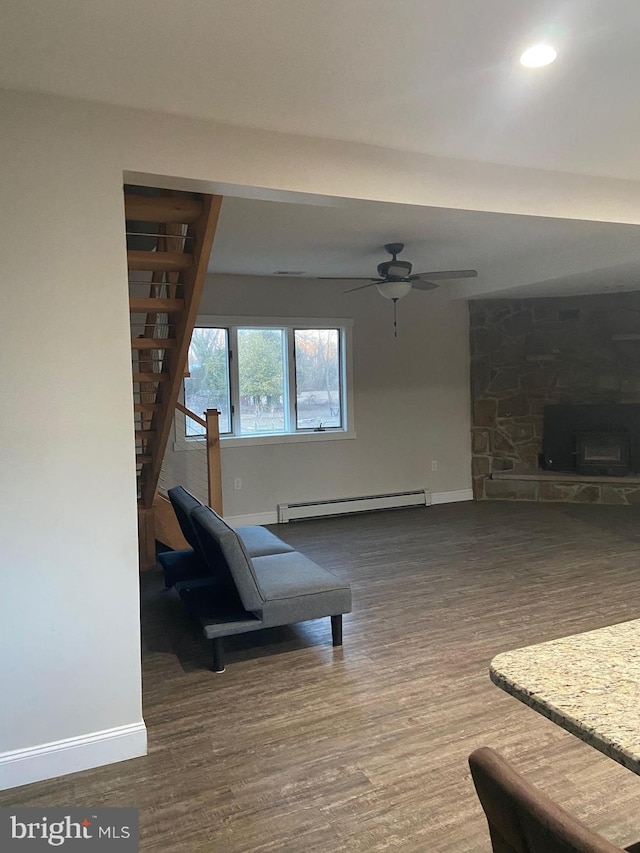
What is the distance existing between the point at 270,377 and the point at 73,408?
4.20m

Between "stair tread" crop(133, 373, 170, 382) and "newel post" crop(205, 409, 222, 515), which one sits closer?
"stair tread" crop(133, 373, 170, 382)

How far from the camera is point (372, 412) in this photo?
6.82 meters

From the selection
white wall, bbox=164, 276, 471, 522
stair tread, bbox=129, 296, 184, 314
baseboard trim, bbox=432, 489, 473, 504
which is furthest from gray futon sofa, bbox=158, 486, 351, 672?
baseboard trim, bbox=432, 489, 473, 504

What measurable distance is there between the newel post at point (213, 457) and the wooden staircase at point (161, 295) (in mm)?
446

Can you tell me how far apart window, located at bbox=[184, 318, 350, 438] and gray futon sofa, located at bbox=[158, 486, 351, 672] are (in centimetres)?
239

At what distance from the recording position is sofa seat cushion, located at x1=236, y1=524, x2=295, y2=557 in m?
4.04

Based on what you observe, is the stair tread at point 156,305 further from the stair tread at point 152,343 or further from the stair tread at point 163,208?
the stair tread at point 163,208

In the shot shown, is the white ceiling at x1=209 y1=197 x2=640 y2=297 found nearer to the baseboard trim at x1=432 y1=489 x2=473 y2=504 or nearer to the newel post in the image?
the newel post

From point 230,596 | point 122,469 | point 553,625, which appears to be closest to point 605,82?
point 122,469

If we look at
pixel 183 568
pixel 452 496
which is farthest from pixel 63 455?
pixel 452 496

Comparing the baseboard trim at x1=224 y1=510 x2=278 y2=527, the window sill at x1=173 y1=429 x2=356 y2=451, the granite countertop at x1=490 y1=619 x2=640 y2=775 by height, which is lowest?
the baseboard trim at x1=224 y1=510 x2=278 y2=527

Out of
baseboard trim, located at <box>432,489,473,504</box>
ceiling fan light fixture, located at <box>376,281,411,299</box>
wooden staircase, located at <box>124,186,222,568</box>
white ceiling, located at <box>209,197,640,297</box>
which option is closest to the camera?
wooden staircase, located at <box>124,186,222,568</box>

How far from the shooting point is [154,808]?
214 cm

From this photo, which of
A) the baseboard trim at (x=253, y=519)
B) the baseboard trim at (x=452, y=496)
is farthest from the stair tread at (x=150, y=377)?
the baseboard trim at (x=452, y=496)
